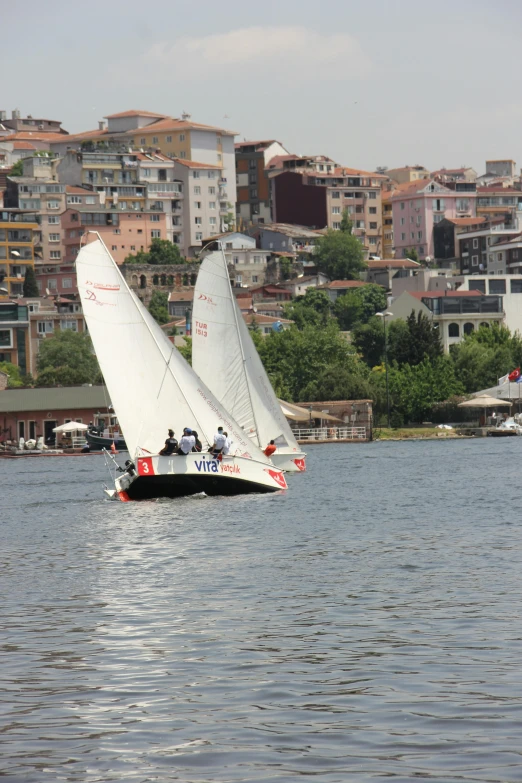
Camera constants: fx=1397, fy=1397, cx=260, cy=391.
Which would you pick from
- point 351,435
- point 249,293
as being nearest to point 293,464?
point 351,435

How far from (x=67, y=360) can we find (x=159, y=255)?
44.4 metres

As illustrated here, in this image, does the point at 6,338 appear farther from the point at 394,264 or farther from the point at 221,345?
the point at 221,345

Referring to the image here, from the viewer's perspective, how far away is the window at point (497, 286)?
14675 centimetres

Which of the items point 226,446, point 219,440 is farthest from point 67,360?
point 219,440

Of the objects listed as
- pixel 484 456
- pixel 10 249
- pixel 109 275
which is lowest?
pixel 484 456

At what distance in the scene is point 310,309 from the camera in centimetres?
16538

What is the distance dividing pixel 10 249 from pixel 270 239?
127 feet

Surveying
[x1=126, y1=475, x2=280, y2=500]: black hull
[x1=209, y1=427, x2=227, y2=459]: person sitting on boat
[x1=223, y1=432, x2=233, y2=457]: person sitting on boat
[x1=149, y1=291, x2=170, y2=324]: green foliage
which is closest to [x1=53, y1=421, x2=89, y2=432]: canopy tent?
[x1=149, y1=291, x2=170, y2=324]: green foliage

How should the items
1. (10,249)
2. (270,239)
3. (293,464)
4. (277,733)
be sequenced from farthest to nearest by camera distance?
(270,239)
(10,249)
(293,464)
(277,733)

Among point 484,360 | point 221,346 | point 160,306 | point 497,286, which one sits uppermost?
point 160,306

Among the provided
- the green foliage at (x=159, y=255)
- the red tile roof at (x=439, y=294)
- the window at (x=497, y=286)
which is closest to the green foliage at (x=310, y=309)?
the red tile roof at (x=439, y=294)

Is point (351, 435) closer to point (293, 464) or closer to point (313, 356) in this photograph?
point (313, 356)

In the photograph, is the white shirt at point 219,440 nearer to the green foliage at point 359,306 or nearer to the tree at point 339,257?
the green foliage at point 359,306

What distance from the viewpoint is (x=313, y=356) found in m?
124
